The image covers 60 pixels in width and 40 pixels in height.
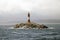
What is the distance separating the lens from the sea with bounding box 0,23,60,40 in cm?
334

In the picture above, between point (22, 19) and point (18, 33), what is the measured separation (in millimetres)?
309

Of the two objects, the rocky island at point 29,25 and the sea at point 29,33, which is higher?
the rocky island at point 29,25

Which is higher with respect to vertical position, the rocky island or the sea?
the rocky island

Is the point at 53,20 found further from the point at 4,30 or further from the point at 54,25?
the point at 4,30

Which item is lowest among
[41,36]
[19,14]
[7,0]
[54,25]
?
[41,36]

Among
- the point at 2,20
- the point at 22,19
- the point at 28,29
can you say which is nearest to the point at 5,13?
the point at 2,20

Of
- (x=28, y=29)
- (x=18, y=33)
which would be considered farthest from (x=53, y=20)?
(x=18, y=33)

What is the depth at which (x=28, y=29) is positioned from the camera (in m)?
3.46

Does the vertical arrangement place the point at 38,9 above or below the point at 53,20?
above

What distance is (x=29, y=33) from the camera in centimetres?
340

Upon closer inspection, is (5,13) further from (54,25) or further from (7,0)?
(54,25)

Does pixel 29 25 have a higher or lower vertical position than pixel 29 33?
higher

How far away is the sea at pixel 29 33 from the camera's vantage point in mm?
3342

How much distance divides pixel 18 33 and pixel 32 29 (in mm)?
315
